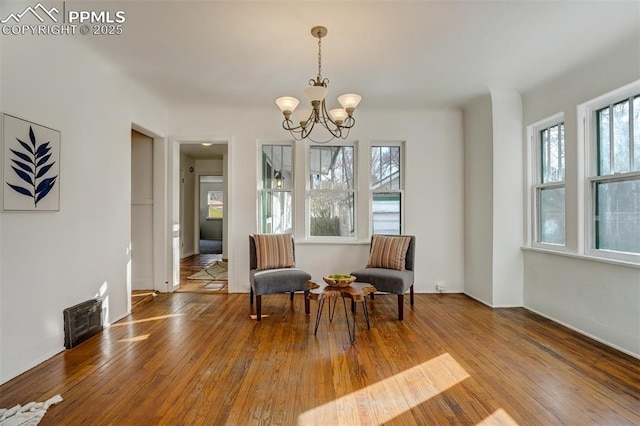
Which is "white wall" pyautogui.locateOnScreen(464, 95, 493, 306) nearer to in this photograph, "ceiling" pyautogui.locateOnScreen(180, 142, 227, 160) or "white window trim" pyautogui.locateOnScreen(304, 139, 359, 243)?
"white window trim" pyautogui.locateOnScreen(304, 139, 359, 243)

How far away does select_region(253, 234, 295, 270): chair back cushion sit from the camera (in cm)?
411

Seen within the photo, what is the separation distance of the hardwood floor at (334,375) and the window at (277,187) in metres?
1.73

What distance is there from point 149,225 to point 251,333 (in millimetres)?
2535

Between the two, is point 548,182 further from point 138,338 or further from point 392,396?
point 138,338

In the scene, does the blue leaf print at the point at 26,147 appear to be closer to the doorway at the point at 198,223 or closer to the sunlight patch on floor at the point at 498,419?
the doorway at the point at 198,223

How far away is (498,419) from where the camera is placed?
1.86m

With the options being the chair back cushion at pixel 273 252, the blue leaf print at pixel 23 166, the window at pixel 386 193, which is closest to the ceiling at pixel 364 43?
the window at pixel 386 193

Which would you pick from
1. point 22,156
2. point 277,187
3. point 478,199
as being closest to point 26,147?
point 22,156

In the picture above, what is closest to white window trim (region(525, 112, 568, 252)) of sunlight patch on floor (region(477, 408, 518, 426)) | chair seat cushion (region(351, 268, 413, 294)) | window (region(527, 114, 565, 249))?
window (region(527, 114, 565, 249))

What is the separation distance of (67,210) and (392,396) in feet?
9.79

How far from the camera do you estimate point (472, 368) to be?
246 centimetres

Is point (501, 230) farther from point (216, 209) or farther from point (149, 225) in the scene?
point (216, 209)

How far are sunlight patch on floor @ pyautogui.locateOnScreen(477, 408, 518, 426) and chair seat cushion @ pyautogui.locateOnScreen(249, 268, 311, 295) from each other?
81.6 inches

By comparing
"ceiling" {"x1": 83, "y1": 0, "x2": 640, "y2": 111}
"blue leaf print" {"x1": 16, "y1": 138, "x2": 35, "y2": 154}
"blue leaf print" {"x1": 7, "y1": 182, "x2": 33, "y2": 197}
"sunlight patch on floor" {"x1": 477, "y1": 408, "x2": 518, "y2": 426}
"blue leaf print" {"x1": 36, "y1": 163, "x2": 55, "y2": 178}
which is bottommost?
"sunlight patch on floor" {"x1": 477, "y1": 408, "x2": 518, "y2": 426}
